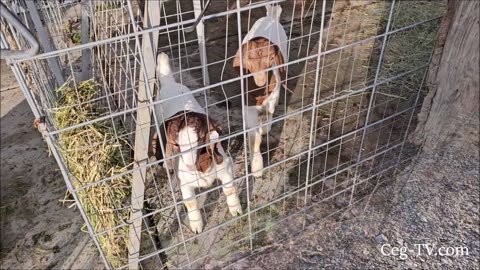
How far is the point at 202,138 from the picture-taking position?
95.9 inches

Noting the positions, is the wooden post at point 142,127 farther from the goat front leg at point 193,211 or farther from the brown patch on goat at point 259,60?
Result: the brown patch on goat at point 259,60

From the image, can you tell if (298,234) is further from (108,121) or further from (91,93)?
(91,93)

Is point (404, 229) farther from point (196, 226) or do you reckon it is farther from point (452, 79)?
point (196, 226)

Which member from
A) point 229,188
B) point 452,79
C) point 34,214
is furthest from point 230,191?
point 452,79

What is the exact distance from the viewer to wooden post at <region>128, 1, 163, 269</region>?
173cm

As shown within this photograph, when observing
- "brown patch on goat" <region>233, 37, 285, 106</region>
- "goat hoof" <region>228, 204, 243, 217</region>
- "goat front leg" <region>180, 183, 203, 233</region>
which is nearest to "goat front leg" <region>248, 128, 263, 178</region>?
"brown patch on goat" <region>233, 37, 285, 106</region>

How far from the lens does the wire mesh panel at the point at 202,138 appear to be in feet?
6.70

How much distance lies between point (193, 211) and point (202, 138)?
2.13ft

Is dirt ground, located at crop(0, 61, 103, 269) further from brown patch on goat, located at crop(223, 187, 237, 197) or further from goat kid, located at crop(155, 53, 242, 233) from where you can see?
brown patch on goat, located at crop(223, 187, 237, 197)

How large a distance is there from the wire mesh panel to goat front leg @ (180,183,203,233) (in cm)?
1

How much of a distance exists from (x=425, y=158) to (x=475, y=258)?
93 centimetres

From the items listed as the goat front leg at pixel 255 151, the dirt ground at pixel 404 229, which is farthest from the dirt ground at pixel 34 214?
the goat front leg at pixel 255 151

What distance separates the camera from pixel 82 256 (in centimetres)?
280

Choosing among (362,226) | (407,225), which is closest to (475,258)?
(407,225)
